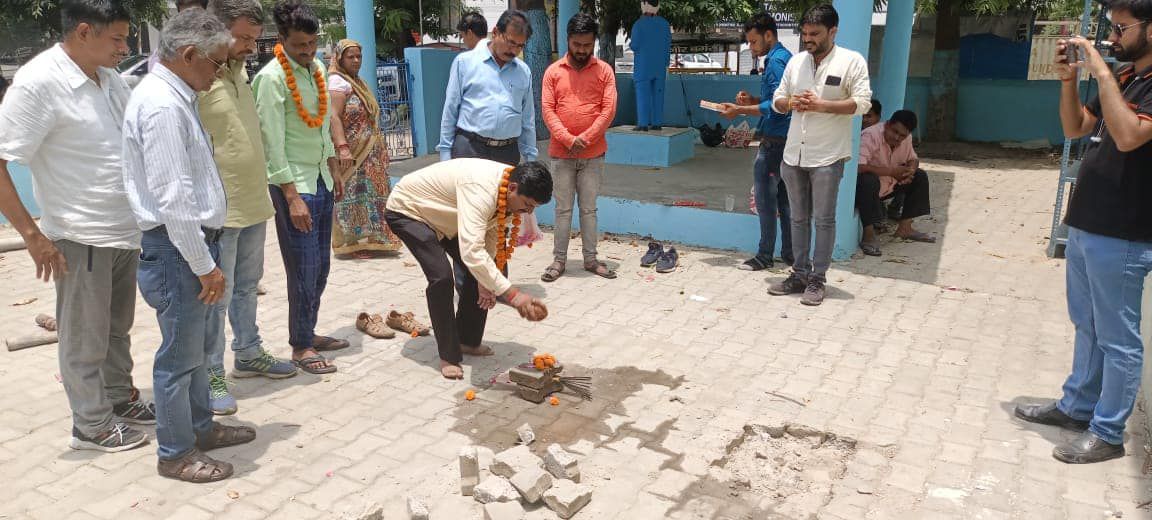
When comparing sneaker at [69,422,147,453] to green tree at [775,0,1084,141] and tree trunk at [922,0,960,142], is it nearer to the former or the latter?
green tree at [775,0,1084,141]

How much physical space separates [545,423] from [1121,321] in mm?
2489

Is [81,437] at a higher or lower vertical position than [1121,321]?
lower

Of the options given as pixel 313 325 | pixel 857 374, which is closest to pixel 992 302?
pixel 857 374

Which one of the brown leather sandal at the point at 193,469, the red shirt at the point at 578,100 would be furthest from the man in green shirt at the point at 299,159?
the red shirt at the point at 578,100

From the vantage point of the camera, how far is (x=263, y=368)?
14.7ft

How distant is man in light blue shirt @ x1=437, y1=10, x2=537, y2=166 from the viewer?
19.0ft

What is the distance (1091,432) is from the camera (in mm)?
3635

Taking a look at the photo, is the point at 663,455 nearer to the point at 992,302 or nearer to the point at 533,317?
the point at 533,317

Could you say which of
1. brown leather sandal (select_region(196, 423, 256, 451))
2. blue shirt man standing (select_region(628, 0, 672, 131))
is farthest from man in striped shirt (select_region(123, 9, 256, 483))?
blue shirt man standing (select_region(628, 0, 672, 131))

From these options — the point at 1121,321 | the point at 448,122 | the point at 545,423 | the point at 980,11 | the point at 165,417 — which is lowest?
the point at 545,423

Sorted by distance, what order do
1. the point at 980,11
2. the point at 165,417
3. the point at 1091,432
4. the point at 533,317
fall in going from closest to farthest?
1. the point at 165,417
2. the point at 1091,432
3. the point at 533,317
4. the point at 980,11

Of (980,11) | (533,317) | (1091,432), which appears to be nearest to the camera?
(1091,432)

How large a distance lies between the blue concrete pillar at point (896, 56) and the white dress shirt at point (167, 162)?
786 cm

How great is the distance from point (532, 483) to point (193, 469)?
4.47ft
